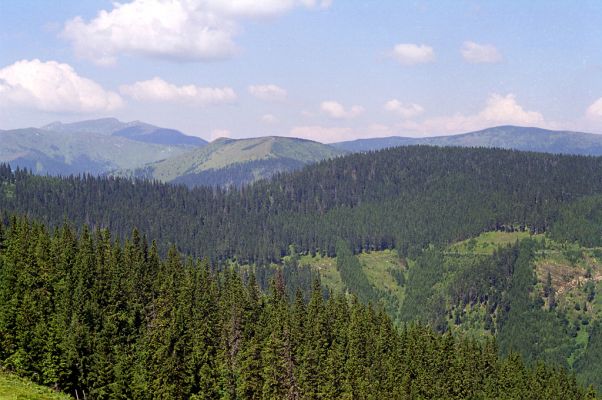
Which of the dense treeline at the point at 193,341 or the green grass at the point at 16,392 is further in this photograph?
the dense treeline at the point at 193,341

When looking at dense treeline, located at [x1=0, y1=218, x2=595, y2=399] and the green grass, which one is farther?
dense treeline, located at [x1=0, y1=218, x2=595, y2=399]

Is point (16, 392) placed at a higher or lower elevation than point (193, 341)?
higher

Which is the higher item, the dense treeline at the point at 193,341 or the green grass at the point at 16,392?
the green grass at the point at 16,392

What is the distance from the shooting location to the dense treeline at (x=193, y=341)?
8438cm

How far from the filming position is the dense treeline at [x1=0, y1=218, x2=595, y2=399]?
84.4 m

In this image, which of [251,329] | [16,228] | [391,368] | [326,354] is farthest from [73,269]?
[391,368]

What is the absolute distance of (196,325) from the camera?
104 m

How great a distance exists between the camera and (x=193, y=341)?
100125 mm

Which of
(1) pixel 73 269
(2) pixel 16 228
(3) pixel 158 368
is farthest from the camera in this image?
(2) pixel 16 228

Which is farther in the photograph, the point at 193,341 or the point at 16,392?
the point at 193,341

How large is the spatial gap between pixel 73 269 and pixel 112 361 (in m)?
19.3

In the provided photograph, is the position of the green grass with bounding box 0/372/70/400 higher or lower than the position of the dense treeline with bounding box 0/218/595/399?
higher

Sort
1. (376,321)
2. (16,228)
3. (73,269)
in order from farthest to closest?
(376,321), (16,228), (73,269)

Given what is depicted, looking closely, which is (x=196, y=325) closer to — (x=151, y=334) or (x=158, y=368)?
(x=151, y=334)
